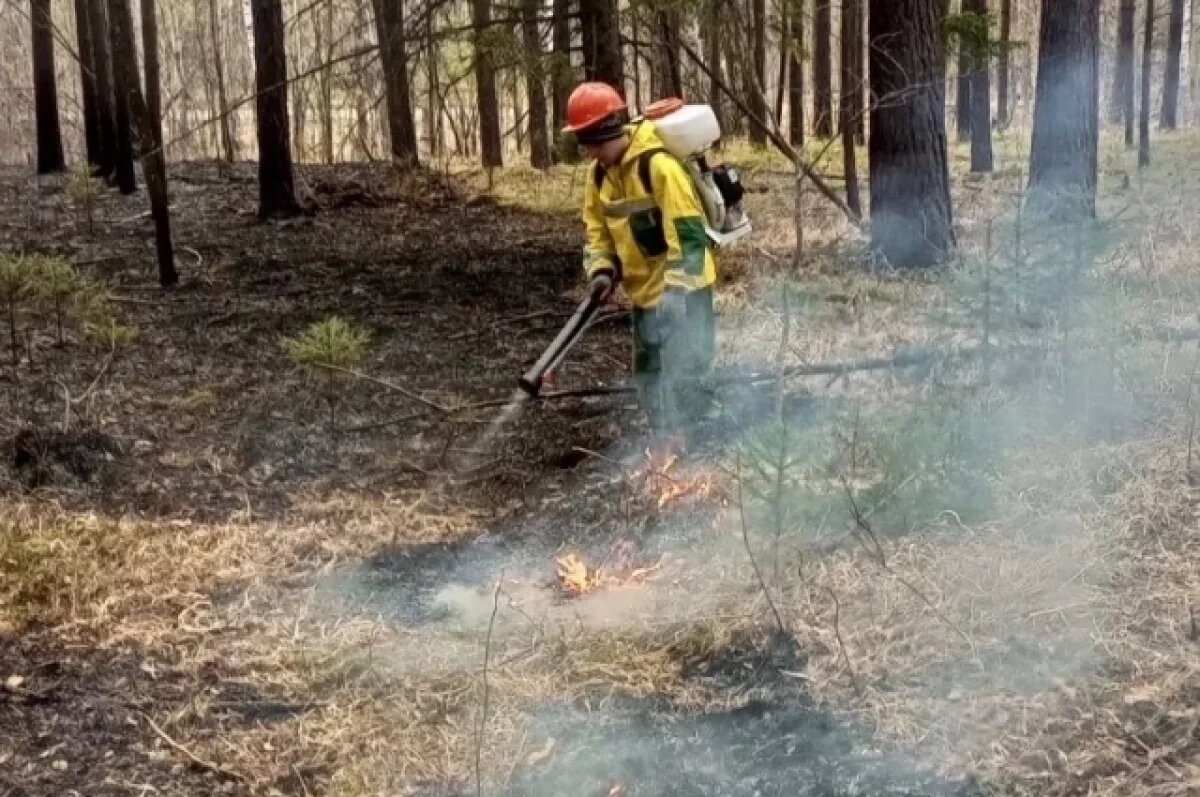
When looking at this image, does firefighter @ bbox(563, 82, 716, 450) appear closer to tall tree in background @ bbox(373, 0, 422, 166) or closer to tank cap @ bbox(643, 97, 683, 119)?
tank cap @ bbox(643, 97, 683, 119)

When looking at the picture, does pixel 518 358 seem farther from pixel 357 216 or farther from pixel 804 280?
pixel 357 216

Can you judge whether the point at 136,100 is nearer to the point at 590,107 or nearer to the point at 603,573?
the point at 590,107

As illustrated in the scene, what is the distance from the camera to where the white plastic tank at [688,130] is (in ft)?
18.1

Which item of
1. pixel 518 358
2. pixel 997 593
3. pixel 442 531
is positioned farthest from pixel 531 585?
pixel 518 358

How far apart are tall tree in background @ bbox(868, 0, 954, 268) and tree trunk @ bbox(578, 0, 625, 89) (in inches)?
83.3

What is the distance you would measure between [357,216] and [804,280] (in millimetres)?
7286

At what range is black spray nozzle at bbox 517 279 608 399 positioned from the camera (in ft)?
19.1

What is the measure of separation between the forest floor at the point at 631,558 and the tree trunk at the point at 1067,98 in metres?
1.14

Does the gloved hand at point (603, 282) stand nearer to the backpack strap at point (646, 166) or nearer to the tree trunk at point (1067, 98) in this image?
the backpack strap at point (646, 166)

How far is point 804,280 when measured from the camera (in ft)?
29.5

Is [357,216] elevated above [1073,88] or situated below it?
below

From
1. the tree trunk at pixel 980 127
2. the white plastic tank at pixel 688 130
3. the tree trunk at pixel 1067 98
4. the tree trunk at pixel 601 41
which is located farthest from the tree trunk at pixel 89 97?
the white plastic tank at pixel 688 130

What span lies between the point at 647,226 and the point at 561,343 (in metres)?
0.74

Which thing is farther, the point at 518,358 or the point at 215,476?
the point at 518,358
